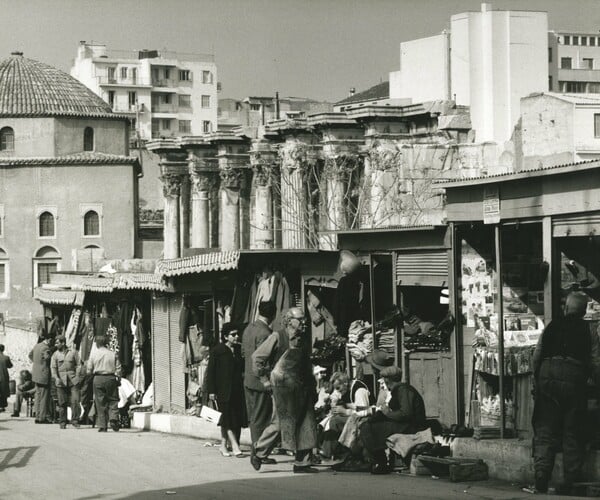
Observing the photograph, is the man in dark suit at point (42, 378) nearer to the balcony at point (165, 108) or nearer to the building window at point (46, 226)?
the building window at point (46, 226)

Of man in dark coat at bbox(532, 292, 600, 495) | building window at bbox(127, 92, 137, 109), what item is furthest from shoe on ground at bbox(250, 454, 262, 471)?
building window at bbox(127, 92, 137, 109)

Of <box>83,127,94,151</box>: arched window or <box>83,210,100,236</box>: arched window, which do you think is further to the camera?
<box>83,127,94,151</box>: arched window

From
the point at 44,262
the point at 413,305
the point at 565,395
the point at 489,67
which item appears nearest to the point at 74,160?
the point at 44,262

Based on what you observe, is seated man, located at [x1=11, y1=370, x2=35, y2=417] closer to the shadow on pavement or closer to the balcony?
the shadow on pavement

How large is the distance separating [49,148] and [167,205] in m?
6.69

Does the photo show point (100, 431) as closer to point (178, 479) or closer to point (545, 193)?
point (178, 479)

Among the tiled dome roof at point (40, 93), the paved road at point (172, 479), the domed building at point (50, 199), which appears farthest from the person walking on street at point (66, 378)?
the tiled dome roof at point (40, 93)

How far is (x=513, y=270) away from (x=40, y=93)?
6317cm

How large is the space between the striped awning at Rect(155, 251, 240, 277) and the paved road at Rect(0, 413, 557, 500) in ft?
7.38

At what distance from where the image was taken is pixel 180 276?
21266 millimetres

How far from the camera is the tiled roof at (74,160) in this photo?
73.4 metres

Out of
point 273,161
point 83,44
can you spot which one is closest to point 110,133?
point 273,161

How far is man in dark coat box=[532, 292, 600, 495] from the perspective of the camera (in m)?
12.6

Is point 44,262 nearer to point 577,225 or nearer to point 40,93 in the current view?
point 40,93
